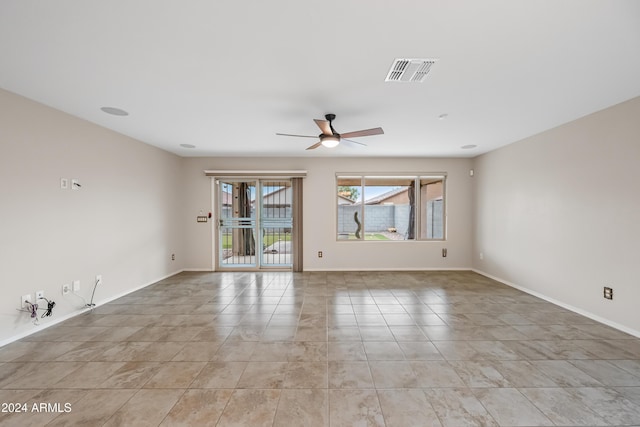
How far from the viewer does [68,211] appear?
3189 mm

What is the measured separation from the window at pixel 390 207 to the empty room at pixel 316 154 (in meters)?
0.83

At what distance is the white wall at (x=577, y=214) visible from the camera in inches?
111

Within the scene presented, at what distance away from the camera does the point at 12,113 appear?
8.59ft

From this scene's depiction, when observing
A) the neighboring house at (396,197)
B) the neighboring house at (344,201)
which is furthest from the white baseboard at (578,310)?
the neighboring house at (344,201)

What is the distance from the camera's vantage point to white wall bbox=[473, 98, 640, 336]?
9.28 ft

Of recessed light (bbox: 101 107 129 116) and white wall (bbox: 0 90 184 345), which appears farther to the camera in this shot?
recessed light (bbox: 101 107 129 116)

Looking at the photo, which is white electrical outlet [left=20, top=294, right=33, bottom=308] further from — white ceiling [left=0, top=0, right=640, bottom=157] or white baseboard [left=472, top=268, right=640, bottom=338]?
white baseboard [left=472, top=268, right=640, bottom=338]

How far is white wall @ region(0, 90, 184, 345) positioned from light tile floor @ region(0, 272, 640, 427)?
20.4 inches

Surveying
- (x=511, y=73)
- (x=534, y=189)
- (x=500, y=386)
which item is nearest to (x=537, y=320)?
(x=500, y=386)

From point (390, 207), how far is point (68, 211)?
5503mm

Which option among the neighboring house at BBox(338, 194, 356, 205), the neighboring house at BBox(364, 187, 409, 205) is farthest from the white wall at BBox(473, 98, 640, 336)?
the neighboring house at BBox(338, 194, 356, 205)

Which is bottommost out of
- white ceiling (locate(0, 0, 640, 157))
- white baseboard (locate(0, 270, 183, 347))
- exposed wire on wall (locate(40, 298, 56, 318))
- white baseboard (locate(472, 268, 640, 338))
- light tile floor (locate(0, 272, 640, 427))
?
light tile floor (locate(0, 272, 640, 427))

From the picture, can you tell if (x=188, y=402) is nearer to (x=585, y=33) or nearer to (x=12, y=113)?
(x=12, y=113)


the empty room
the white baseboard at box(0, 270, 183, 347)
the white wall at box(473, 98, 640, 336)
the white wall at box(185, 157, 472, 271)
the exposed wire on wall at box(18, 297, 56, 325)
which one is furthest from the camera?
the white wall at box(185, 157, 472, 271)
